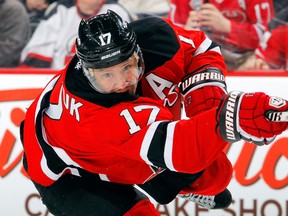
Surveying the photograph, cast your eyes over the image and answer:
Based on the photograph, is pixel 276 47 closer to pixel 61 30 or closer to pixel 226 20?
pixel 226 20

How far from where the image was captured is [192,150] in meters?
2.04

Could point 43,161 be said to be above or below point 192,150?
below

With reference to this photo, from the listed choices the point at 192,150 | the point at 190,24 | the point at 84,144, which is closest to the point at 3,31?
the point at 190,24

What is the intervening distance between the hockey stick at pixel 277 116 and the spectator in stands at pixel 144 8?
209 centimetres

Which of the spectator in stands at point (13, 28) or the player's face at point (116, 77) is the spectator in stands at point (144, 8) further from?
the player's face at point (116, 77)

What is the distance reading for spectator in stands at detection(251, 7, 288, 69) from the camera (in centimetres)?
377

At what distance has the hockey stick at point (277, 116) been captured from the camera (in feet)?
5.95

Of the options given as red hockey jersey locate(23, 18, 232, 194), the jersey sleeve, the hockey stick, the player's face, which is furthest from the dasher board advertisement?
the hockey stick

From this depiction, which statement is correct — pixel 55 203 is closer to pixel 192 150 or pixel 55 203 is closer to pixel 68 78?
pixel 68 78

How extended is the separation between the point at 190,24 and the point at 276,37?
0.43m

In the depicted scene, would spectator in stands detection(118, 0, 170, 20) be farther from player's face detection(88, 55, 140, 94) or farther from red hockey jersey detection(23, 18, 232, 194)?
player's face detection(88, 55, 140, 94)

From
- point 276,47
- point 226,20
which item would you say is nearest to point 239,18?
point 226,20

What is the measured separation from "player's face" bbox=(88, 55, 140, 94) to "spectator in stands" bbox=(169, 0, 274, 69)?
1.62 m

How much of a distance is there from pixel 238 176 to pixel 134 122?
149 cm
